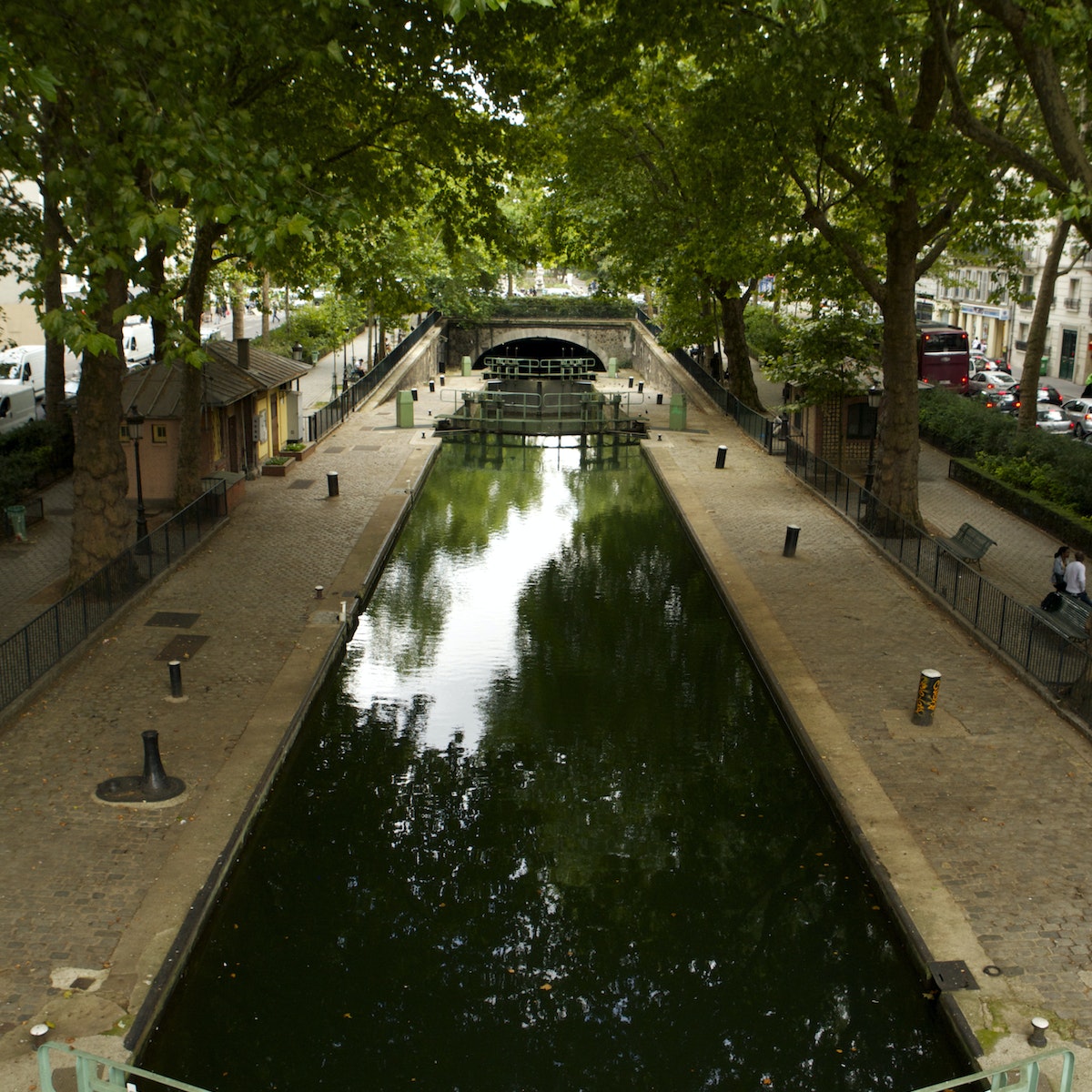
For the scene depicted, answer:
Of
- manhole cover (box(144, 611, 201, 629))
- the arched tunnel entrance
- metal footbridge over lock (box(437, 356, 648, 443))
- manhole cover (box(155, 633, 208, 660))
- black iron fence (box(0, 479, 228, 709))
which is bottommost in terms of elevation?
manhole cover (box(155, 633, 208, 660))

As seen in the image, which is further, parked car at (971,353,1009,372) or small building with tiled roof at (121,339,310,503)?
parked car at (971,353,1009,372)

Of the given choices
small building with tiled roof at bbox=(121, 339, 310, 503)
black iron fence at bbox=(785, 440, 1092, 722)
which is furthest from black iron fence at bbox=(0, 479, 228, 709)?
black iron fence at bbox=(785, 440, 1092, 722)

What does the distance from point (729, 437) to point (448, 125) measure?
19176 millimetres

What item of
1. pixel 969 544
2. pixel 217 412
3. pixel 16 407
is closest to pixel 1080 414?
pixel 969 544

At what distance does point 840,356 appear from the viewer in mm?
29438

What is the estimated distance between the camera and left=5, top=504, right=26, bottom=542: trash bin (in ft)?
75.7

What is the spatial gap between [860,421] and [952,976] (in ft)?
79.7

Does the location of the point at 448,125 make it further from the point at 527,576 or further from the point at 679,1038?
the point at 679,1038

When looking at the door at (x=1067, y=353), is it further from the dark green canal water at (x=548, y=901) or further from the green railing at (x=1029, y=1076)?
the green railing at (x=1029, y=1076)

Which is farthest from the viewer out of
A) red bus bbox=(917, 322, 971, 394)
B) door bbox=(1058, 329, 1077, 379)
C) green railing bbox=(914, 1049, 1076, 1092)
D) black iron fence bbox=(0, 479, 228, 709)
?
door bbox=(1058, 329, 1077, 379)

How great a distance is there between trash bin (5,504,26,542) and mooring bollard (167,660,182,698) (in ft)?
32.7

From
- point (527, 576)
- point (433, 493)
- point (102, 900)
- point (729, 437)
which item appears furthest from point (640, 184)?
point (102, 900)

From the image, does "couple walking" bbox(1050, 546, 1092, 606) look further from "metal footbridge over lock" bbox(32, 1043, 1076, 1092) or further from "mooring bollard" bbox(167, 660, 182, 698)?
"mooring bollard" bbox(167, 660, 182, 698)

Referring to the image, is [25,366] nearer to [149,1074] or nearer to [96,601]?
[96,601]
